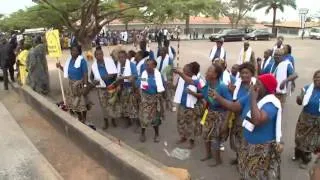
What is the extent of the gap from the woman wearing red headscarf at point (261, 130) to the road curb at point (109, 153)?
0.88m

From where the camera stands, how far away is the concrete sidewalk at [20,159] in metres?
6.16

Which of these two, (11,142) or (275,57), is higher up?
(275,57)

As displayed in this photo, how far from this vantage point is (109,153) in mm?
5730

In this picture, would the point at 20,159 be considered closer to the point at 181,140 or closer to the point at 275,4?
the point at 181,140

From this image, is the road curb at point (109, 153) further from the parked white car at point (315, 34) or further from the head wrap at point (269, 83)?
the parked white car at point (315, 34)

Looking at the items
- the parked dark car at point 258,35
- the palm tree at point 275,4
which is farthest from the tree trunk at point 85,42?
the palm tree at point 275,4

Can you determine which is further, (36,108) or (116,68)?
(36,108)

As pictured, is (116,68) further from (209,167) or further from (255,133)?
(255,133)

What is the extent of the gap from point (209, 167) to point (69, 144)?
7.83 ft

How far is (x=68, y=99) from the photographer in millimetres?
9297

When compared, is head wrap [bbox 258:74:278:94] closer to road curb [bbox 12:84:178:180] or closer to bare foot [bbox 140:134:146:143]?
road curb [bbox 12:84:178:180]

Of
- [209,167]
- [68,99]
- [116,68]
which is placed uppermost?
[116,68]

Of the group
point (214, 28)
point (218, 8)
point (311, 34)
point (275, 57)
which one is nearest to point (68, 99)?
point (275, 57)

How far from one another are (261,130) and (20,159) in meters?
4.08
